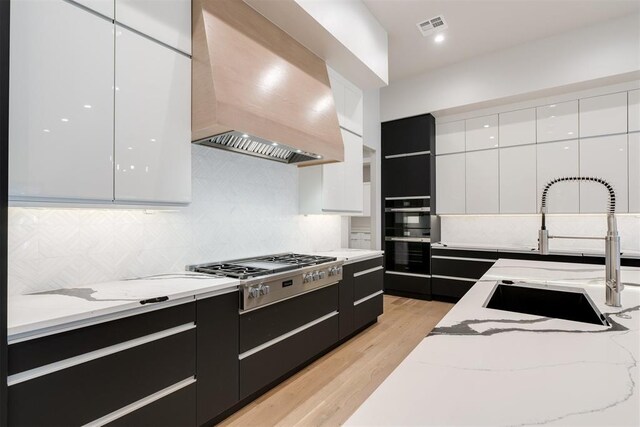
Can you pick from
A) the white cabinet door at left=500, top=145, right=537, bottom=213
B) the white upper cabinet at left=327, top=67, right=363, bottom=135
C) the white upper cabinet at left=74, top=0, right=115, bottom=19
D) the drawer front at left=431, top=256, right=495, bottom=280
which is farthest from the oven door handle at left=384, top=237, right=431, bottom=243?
the white upper cabinet at left=74, top=0, right=115, bottom=19

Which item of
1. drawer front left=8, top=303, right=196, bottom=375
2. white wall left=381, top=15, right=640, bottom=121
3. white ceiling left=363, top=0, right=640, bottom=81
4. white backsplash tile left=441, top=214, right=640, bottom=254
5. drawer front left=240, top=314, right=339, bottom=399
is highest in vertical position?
white ceiling left=363, top=0, right=640, bottom=81

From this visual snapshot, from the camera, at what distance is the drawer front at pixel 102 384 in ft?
3.77

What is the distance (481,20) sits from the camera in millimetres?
3438

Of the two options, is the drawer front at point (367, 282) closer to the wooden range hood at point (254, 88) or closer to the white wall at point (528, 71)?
the wooden range hood at point (254, 88)

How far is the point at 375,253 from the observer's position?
3.49 m

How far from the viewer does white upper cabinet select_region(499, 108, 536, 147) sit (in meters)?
4.12

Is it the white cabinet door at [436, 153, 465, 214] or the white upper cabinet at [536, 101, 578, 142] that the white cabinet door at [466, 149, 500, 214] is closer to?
the white cabinet door at [436, 153, 465, 214]

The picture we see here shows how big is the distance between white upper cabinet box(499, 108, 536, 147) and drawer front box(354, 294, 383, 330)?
279 centimetres

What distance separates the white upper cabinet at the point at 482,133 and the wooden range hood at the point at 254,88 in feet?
8.87

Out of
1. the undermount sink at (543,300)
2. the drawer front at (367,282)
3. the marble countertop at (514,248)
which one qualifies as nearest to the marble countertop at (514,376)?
the undermount sink at (543,300)

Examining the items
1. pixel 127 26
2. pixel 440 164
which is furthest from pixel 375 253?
pixel 127 26

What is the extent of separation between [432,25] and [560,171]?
7.83ft

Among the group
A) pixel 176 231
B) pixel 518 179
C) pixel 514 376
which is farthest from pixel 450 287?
pixel 514 376

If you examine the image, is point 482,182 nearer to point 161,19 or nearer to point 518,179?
point 518,179
